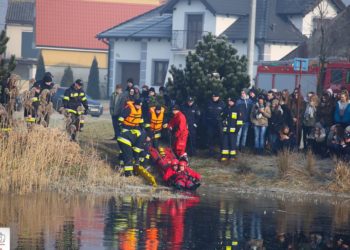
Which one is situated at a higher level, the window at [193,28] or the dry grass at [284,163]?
the window at [193,28]

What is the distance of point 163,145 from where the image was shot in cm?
2456

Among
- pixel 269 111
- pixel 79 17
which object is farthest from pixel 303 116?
pixel 79 17

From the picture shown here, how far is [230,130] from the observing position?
23203 mm

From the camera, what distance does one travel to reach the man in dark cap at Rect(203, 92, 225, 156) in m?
23.7

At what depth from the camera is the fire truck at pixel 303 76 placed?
34062 millimetres

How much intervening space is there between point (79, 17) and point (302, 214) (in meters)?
58.2

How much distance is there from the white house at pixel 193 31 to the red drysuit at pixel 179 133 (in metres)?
30.4

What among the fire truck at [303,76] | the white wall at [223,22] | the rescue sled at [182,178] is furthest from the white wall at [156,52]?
the rescue sled at [182,178]

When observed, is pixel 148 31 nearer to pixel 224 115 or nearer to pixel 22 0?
pixel 22 0

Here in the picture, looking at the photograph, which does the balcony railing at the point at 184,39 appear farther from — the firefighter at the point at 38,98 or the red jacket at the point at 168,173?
the red jacket at the point at 168,173

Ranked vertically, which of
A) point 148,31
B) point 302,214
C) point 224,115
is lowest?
point 302,214

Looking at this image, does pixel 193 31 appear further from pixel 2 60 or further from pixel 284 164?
pixel 2 60

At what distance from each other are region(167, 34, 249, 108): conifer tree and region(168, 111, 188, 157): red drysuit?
189 centimetres

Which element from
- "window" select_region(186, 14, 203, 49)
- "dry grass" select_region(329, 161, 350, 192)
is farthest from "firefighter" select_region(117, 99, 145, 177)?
"window" select_region(186, 14, 203, 49)
